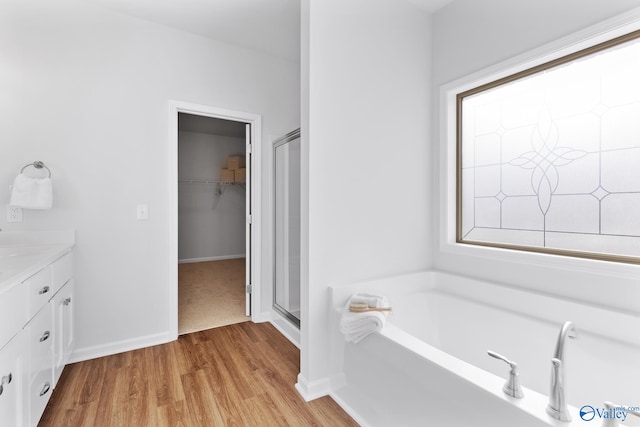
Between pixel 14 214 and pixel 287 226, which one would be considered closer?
pixel 14 214

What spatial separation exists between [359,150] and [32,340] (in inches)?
76.5

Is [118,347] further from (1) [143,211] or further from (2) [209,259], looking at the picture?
(2) [209,259]

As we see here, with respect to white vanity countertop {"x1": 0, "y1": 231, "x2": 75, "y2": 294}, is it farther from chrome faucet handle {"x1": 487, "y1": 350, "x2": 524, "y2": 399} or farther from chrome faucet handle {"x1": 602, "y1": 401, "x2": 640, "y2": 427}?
chrome faucet handle {"x1": 602, "y1": 401, "x2": 640, "y2": 427}

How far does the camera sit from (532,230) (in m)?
1.96

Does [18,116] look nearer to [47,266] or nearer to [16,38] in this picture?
[16,38]

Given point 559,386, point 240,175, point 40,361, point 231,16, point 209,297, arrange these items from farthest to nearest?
point 240,175 < point 209,297 < point 231,16 < point 40,361 < point 559,386

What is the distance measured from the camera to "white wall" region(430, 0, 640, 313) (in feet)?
5.14

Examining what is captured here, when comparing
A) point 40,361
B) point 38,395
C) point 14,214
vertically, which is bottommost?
point 38,395

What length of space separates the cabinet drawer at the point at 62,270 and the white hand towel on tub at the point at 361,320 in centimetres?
163

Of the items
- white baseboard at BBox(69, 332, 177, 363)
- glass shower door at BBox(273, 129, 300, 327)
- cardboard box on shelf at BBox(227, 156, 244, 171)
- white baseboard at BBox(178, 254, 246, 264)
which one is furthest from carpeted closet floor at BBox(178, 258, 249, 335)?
cardboard box on shelf at BBox(227, 156, 244, 171)

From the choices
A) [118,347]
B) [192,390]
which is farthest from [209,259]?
[192,390]

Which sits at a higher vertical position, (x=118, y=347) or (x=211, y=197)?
(x=211, y=197)

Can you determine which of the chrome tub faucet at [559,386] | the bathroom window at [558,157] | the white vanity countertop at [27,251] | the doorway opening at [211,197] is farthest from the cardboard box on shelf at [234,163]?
the chrome tub faucet at [559,386]

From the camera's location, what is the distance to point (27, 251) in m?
1.85
